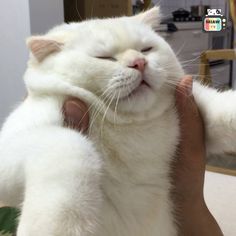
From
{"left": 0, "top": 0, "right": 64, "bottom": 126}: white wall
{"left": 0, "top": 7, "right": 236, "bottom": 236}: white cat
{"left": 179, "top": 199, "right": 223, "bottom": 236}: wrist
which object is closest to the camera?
{"left": 0, "top": 7, "right": 236, "bottom": 236}: white cat

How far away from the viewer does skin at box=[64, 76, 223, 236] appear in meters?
0.82

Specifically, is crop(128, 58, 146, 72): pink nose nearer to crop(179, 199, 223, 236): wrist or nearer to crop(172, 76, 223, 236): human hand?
crop(172, 76, 223, 236): human hand

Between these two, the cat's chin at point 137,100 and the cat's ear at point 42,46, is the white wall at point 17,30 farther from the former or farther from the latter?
the cat's chin at point 137,100

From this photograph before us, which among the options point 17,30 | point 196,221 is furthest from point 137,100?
point 17,30

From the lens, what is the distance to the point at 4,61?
196 centimetres

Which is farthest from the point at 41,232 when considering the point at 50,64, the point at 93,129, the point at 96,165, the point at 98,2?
the point at 98,2

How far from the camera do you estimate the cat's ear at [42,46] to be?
0.76 m

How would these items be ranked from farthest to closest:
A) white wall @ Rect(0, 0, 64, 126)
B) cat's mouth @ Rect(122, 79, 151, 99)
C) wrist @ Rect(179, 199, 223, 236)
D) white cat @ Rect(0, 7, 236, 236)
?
1. white wall @ Rect(0, 0, 64, 126)
2. wrist @ Rect(179, 199, 223, 236)
3. cat's mouth @ Rect(122, 79, 151, 99)
4. white cat @ Rect(0, 7, 236, 236)

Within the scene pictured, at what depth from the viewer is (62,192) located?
1.77ft

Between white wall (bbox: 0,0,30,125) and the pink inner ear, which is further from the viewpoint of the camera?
white wall (bbox: 0,0,30,125)

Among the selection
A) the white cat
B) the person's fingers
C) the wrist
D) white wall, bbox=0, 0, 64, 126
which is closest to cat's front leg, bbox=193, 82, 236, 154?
the white cat

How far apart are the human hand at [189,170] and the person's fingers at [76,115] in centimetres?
21

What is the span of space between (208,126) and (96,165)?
337 mm

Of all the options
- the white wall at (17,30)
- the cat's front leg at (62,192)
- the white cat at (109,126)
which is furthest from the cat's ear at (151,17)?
the white wall at (17,30)
